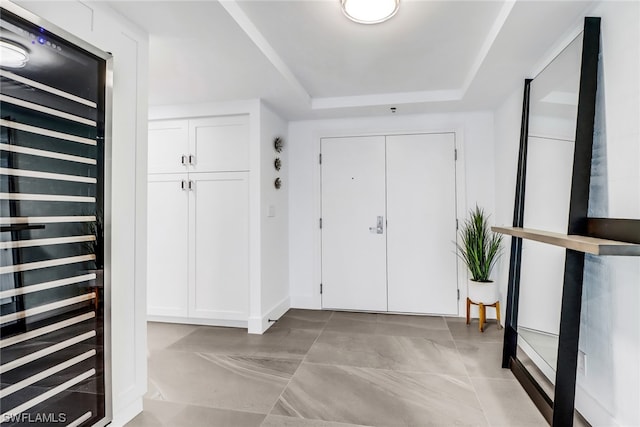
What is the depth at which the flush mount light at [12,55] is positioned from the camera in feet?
4.05

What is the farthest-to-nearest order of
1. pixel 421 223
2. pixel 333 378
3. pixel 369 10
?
pixel 421 223, pixel 333 378, pixel 369 10

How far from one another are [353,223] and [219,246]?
1501 mm

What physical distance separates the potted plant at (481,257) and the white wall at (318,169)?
28 centimetres

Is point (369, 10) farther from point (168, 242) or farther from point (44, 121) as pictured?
point (168, 242)

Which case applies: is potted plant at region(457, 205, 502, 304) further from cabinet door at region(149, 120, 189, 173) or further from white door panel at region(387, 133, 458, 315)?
cabinet door at region(149, 120, 189, 173)

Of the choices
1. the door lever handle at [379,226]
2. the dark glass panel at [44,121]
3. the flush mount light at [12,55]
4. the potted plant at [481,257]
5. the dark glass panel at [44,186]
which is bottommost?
the potted plant at [481,257]

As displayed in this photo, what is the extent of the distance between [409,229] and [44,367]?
3.27 m

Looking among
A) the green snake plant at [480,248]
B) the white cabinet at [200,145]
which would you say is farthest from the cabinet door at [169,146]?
the green snake plant at [480,248]

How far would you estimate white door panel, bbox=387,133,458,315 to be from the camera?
12.4 feet

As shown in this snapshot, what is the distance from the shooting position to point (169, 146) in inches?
139

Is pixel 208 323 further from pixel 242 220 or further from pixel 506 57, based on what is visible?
pixel 506 57

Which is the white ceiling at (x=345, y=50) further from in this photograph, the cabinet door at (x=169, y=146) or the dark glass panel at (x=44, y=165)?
the dark glass panel at (x=44, y=165)

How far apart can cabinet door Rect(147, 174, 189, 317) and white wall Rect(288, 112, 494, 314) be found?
1.21 m

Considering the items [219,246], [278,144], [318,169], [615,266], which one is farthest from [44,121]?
[318,169]
